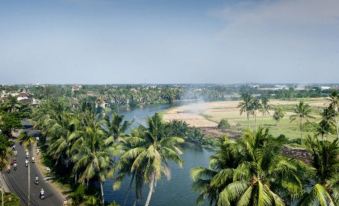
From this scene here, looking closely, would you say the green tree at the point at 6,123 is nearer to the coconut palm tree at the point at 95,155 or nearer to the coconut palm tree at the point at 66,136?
the coconut palm tree at the point at 66,136

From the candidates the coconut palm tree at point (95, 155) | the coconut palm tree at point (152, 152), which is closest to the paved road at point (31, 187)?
the coconut palm tree at point (95, 155)

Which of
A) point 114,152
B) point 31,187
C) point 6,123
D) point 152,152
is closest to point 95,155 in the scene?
point 114,152

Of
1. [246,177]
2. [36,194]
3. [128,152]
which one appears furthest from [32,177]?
[246,177]

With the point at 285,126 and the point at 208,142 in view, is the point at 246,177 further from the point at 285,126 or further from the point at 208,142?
the point at 285,126

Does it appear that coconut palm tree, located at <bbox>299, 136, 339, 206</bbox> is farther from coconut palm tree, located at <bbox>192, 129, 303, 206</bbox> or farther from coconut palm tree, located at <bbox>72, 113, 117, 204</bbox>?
coconut palm tree, located at <bbox>72, 113, 117, 204</bbox>

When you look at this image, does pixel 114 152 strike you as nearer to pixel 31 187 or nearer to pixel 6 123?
pixel 31 187

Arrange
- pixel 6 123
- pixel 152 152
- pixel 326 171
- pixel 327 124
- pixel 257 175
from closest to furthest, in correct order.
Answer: pixel 326 171 → pixel 257 175 → pixel 152 152 → pixel 327 124 → pixel 6 123
